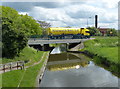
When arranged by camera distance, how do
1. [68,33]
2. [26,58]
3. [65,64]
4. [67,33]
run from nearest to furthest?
1. [26,58]
2. [65,64]
3. [67,33]
4. [68,33]

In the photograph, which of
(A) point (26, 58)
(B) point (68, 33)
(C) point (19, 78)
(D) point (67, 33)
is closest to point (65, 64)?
(A) point (26, 58)

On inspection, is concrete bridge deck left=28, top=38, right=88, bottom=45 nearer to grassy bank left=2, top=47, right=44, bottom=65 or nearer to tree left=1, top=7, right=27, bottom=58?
grassy bank left=2, top=47, right=44, bottom=65

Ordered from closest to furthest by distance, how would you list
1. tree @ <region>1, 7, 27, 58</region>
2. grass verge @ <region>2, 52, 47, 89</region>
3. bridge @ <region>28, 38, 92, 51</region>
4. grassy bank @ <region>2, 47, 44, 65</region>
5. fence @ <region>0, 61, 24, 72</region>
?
grass verge @ <region>2, 52, 47, 89</region> → fence @ <region>0, 61, 24, 72</region> → grassy bank @ <region>2, 47, 44, 65</region> → tree @ <region>1, 7, 27, 58</region> → bridge @ <region>28, 38, 92, 51</region>

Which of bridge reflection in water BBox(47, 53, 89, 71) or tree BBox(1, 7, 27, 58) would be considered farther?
bridge reflection in water BBox(47, 53, 89, 71)

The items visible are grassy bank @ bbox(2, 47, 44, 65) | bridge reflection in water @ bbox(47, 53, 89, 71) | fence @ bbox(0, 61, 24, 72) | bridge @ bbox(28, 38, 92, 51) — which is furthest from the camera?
bridge @ bbox(28, 38, 92, 51)

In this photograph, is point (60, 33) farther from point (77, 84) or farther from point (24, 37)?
point (77, 84)

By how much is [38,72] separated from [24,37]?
9.58 metres

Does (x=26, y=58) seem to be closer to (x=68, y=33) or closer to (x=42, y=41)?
(x=42, y=41)

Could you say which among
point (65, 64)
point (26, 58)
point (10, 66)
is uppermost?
point (10, 66)

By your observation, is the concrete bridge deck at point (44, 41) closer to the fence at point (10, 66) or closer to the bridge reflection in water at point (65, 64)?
the bridge reflection in water at point (65, 64)

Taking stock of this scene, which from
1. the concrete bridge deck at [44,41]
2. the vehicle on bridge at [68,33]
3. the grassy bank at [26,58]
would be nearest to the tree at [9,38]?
the grassy bank at [26,58]

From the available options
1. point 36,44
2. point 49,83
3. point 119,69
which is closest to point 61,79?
point 49,83

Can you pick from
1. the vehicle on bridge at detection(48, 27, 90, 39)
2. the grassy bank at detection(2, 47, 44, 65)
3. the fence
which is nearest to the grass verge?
the fence

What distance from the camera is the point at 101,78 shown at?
25.8 metres
